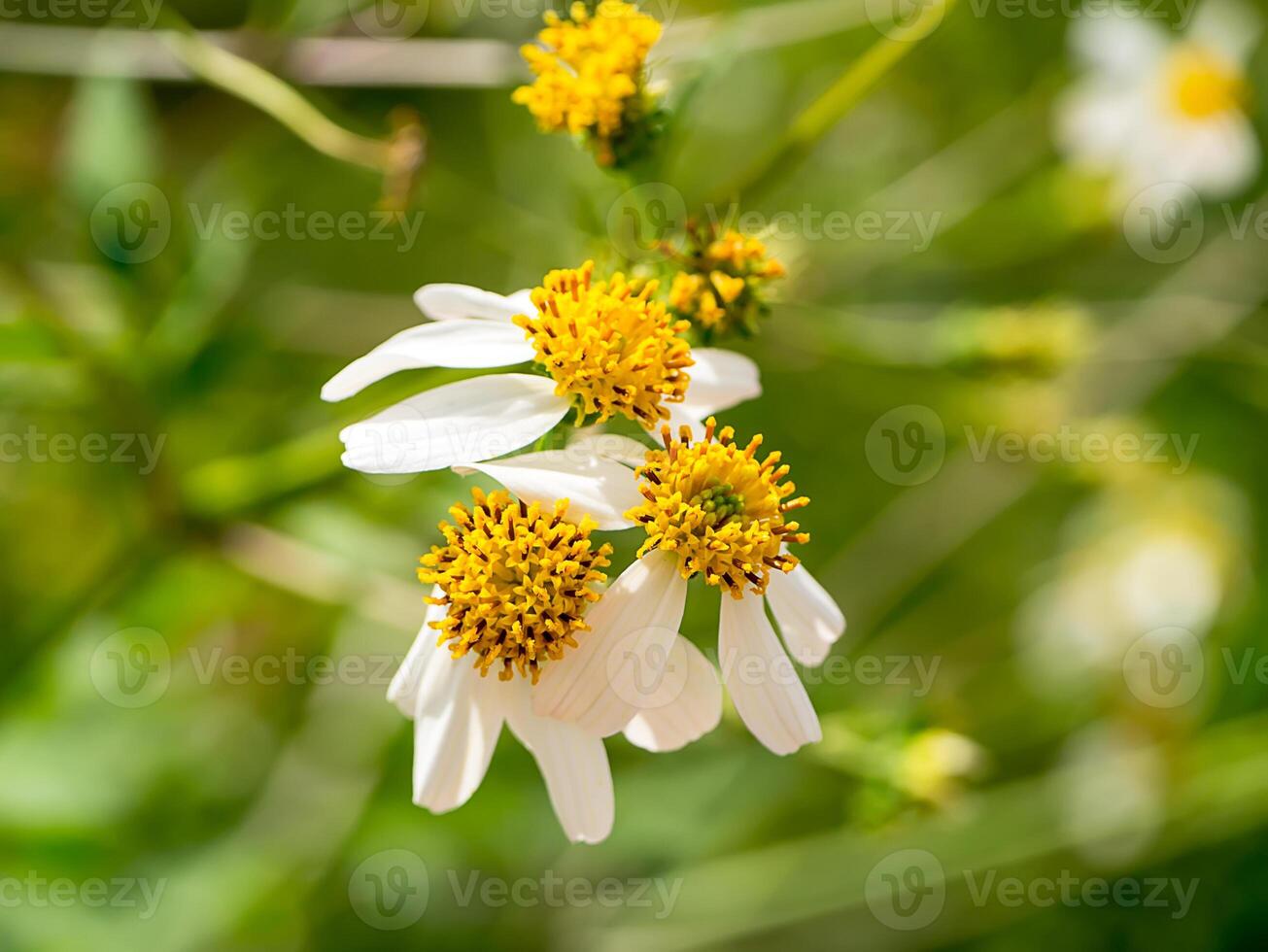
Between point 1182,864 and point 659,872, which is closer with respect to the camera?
point 659,872

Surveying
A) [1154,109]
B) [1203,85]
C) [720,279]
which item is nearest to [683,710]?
[720,279]

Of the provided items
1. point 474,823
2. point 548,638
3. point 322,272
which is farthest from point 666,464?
point 322,272

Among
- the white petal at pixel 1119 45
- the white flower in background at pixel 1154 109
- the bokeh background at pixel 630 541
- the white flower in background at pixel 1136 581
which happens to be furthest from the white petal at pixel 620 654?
the white petal at pixel 1119 45

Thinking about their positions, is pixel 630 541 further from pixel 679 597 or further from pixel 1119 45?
pixel 1119 45

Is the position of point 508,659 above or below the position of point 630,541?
below

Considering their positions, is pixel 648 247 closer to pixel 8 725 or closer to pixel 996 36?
pixel 8 725

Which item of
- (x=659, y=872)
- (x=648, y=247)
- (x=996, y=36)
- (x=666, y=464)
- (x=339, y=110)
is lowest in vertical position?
(x=659, y=872)

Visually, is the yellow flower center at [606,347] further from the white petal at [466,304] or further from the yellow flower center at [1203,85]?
the yellow flower center at [1203,85]

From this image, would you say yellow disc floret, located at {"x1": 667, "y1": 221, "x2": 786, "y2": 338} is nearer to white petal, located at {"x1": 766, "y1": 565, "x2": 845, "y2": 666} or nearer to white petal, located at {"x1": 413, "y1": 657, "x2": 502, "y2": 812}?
white petal, located at {"x1": 766, "y1": 565, "x2": 845, "y2": 666}
